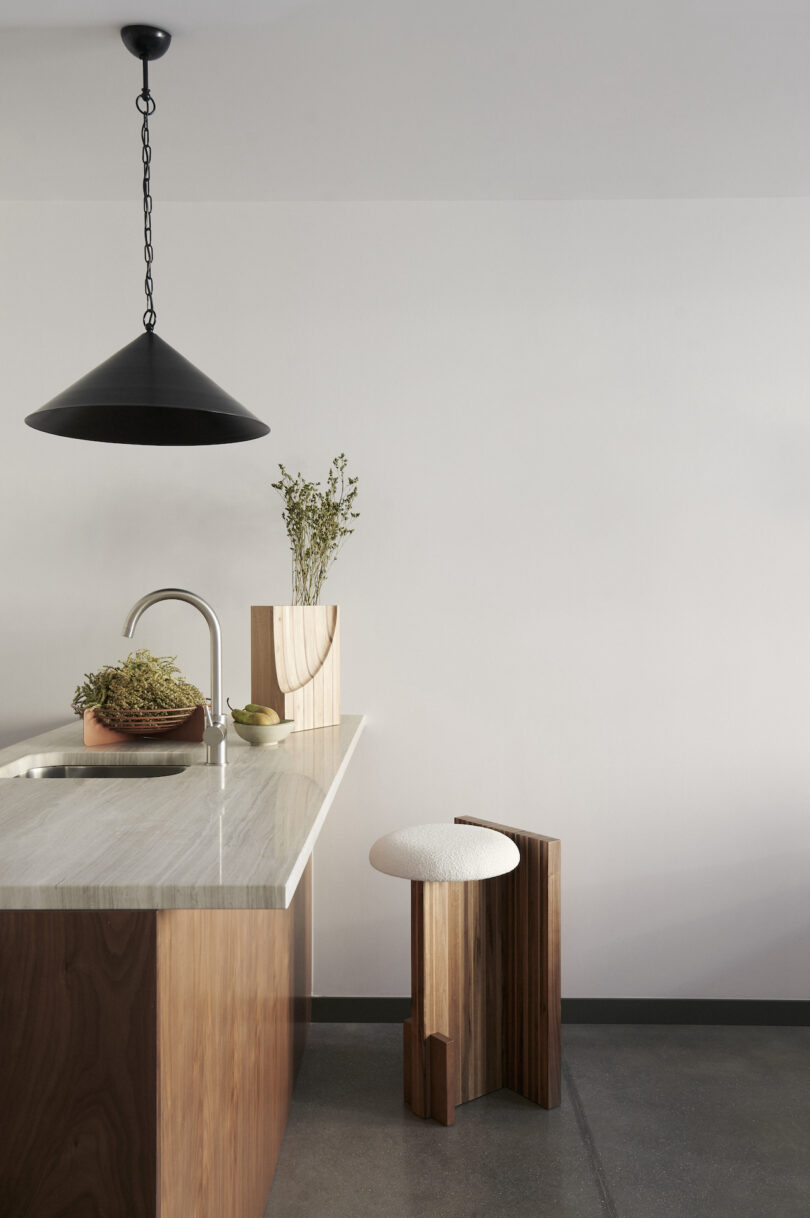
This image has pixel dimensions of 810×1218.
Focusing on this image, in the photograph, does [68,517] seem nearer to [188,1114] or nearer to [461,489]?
[461,489]

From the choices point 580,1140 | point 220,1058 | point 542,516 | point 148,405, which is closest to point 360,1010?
point 580,1140

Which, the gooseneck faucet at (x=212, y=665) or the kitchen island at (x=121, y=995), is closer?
the kitchen island at (x=121, y=995)

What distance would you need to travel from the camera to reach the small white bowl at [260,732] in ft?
7.76

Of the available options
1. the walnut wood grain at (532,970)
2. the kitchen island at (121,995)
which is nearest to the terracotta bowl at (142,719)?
the kitchen island at (121,995)

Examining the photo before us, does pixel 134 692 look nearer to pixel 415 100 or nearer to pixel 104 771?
pixel 104 771

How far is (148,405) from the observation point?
1825mm

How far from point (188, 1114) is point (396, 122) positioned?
237 centimetres

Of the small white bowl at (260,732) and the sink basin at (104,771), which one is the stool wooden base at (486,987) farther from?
the sink basin at (104,771)

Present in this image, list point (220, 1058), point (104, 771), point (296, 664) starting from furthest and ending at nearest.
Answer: point (296, 664), point (104, 771), point (220, 1058)

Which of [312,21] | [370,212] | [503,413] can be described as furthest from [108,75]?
[503,413]

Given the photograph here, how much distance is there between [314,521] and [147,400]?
41.3 inches

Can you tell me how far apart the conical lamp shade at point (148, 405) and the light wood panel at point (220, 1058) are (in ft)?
3.29

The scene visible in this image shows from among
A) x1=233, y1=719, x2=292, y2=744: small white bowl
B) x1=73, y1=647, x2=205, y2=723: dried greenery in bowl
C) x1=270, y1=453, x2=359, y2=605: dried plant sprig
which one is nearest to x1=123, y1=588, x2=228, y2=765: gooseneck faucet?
x1=233, y1=719, x2=292, y2=744: small white bowl

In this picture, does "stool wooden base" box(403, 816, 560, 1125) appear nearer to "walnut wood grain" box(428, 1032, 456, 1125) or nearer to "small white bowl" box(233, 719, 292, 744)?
"walnut wood grain" box(428, 1032, 456, 1125)
